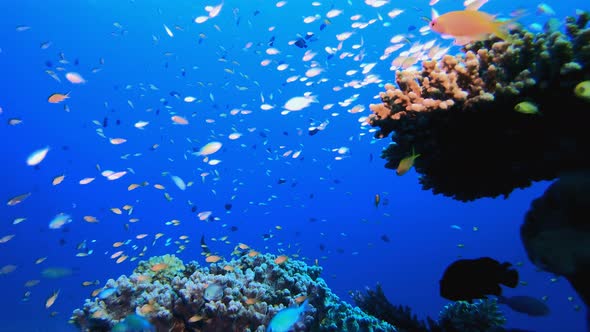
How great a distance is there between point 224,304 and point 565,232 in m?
4.32

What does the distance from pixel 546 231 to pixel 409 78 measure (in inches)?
92.6

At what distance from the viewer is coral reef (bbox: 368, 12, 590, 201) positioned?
11.3ft

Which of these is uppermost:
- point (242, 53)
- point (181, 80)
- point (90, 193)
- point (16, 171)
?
point (242, 53)

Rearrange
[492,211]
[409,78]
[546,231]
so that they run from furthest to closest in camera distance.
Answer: [492,211] < [409,78] < [546,231]

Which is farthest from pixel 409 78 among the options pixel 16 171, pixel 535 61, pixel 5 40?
pixel 16 171

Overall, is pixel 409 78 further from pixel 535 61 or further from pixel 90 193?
pixel 90 193

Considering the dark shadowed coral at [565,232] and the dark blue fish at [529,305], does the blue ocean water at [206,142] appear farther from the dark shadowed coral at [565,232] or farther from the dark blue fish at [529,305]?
the dark shadowed coral at [565,232]

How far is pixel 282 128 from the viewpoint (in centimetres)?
4778

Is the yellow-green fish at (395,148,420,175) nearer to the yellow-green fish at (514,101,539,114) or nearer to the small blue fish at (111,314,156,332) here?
the yellow-green fish at (514,101,539,114)

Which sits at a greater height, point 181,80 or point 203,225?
point 181,80

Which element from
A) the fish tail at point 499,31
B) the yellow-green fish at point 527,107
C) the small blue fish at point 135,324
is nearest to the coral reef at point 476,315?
the yellow-green fish at point 527,107

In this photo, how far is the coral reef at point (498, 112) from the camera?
11.3ft

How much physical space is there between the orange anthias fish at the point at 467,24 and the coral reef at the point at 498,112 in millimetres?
784

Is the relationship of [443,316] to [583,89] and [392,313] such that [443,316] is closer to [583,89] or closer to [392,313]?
[392,313]
